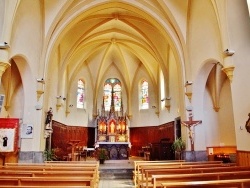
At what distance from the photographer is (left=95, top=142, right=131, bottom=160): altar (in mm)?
17734

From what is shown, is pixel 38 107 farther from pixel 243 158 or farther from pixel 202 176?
pixel 243 158

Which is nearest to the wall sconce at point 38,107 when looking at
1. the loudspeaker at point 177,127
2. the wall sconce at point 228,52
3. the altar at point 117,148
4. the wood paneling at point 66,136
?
the wood paneling at point 66,136

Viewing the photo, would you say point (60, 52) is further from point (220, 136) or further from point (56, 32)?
point (220, 136)

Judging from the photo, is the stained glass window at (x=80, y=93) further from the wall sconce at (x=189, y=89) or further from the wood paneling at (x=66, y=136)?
the wall sconce at (x=189, y=89)

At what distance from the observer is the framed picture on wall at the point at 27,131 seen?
34.7 ft

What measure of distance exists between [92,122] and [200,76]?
39.1 ft

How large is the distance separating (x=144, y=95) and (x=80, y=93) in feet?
18.6

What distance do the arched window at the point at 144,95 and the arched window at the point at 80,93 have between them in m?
5.23

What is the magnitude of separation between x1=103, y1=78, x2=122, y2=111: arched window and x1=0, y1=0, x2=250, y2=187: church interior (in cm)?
9

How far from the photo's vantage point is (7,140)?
9164mm

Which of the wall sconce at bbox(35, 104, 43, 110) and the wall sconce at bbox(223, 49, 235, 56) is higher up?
the wall sconce at bbox(223, 49, 235, 56)

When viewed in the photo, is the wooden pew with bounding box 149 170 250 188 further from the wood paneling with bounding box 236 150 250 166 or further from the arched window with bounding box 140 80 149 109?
the arched window with bounding box 140 80 149 109

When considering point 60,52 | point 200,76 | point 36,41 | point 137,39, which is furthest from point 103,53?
point 200,76

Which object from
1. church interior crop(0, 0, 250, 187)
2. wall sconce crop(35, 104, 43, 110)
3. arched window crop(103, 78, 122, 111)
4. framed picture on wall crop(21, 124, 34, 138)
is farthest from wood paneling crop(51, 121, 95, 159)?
wall sconce crop(35, 104, 43, 110)
